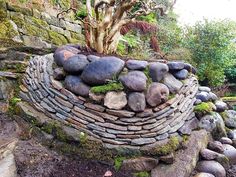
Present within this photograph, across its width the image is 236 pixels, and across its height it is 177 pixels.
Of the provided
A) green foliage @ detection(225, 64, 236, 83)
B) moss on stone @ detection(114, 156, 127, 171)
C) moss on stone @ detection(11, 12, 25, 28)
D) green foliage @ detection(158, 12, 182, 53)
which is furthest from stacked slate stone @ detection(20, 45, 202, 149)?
green foliage @ detection(225, 64, 236, 83)

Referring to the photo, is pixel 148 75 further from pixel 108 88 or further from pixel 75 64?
pixel 75 64

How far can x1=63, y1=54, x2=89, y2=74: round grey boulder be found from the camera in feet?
10.4

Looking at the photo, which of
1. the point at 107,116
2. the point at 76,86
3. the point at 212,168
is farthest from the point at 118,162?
the point at 212,168

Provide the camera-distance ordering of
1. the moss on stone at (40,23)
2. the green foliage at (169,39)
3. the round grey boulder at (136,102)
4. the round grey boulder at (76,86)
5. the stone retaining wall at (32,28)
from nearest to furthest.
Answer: the round grey boulder at (136,102) → the round grey boulder at (76,86) → the stone retaining wall at (32,28) → the moss on stone at (40,23) → the green foliage at (169,39)

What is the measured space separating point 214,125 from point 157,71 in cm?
112

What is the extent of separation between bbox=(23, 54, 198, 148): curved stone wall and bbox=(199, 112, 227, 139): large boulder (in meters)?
0.29

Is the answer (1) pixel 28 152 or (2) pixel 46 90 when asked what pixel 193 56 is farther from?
(1) pixel 28 152

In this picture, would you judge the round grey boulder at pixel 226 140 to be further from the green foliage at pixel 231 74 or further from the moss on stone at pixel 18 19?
the green foliage at pixel 231 74

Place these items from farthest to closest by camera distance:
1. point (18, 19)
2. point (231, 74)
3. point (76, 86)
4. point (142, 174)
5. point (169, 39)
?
point (169, 39) < point (231, 74) < point (18, 19) < point (76, 86) < point (142, 174)

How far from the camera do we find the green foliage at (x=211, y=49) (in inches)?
291

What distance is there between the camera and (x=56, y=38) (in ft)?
19.2

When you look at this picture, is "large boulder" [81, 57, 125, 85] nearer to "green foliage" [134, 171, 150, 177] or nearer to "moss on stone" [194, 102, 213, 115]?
"green foliage" [134, 171, 150, 177]

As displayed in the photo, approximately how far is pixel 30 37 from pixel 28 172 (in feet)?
10.2

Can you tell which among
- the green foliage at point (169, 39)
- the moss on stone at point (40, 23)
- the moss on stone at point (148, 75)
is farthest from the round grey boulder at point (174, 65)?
the green foliage at point (169, 39)
